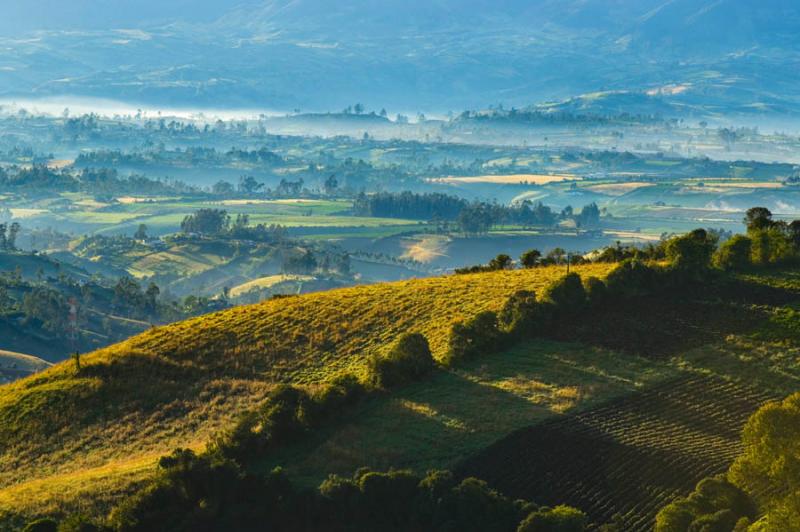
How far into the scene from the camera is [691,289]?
83.8 meters

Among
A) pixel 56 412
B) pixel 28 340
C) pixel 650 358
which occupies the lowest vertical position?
pixel 28 340

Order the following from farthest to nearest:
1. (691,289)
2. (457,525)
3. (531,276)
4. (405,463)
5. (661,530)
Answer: (531,276), (691,289), (405,463), (457,525), (661,530)

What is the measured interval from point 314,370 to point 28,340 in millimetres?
125613

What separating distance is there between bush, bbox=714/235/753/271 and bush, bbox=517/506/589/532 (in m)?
41.6

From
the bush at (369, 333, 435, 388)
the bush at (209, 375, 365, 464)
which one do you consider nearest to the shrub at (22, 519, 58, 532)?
the bush at (209, 375, 365, 464)

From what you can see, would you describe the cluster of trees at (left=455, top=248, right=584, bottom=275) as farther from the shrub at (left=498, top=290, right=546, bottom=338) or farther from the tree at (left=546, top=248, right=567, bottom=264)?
the shrub at (left=498, top=290, right=546, bottom=338)

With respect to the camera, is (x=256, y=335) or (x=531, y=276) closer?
(x=256, y=335)

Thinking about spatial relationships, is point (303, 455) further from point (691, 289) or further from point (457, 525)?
point (691, 289)

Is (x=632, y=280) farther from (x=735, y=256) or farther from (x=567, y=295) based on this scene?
(x=735, y=256)

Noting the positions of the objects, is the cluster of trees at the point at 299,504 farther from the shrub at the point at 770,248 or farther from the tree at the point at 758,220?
the tree at the point at 758,220

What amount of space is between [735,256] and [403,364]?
3165cm

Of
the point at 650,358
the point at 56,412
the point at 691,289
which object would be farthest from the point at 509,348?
the point at 56,412

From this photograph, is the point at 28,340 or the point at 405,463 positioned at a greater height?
the point at 405,463

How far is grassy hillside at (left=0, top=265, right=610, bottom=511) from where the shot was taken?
65.2 meters
